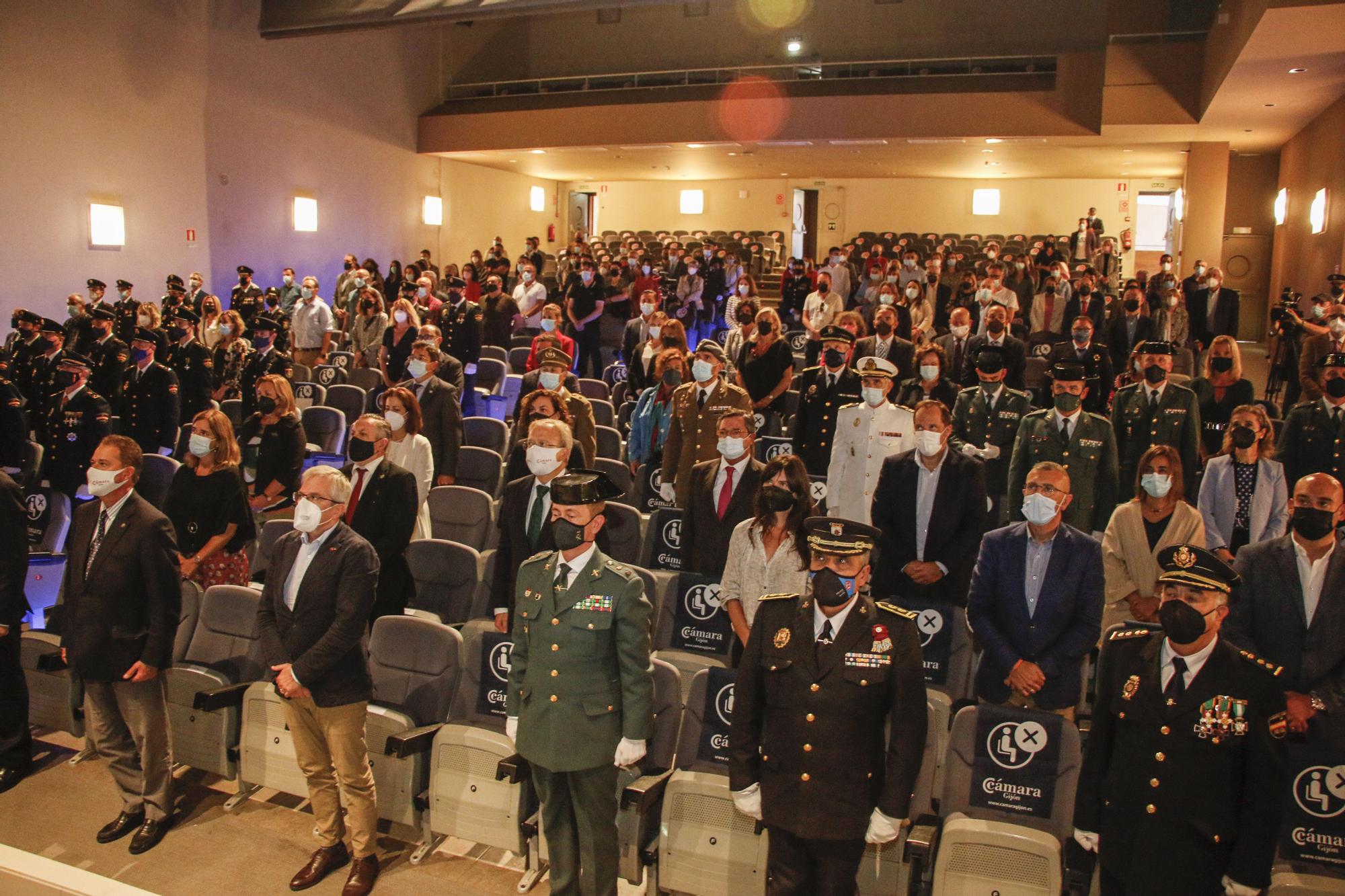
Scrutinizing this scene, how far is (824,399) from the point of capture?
7137mm

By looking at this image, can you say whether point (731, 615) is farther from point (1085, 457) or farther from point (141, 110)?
point (141, 110)

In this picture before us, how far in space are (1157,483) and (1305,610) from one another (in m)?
0.97

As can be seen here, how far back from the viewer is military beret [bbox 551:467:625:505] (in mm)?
3678

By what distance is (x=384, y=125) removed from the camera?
2033 centimetres

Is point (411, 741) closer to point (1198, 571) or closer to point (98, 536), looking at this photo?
point (98, 536)

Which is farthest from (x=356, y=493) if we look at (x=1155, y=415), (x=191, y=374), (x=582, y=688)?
(x=1155, y=415)

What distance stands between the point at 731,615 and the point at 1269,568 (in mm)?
2063

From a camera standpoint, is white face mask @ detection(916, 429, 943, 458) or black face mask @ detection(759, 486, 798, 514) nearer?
black face mask @ detection(759, 486, 798, 514)

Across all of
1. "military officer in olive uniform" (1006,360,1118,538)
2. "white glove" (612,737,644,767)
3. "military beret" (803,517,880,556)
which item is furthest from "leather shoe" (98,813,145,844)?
"military officer in olive uniform" (1006,360,1118,538)

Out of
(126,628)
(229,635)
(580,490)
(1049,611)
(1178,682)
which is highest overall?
(580,490)

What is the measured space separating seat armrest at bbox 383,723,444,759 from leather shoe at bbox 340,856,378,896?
0.41m

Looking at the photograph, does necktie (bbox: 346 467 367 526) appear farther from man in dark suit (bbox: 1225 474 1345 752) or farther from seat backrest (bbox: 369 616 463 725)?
man in dark suit (bbox: 1225 474 1345 752)

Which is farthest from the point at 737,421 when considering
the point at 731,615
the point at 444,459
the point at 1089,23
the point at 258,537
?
the point at 1089,23

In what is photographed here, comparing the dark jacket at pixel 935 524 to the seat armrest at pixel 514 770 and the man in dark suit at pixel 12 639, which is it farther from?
the man in dark suit at pixel 12 639
